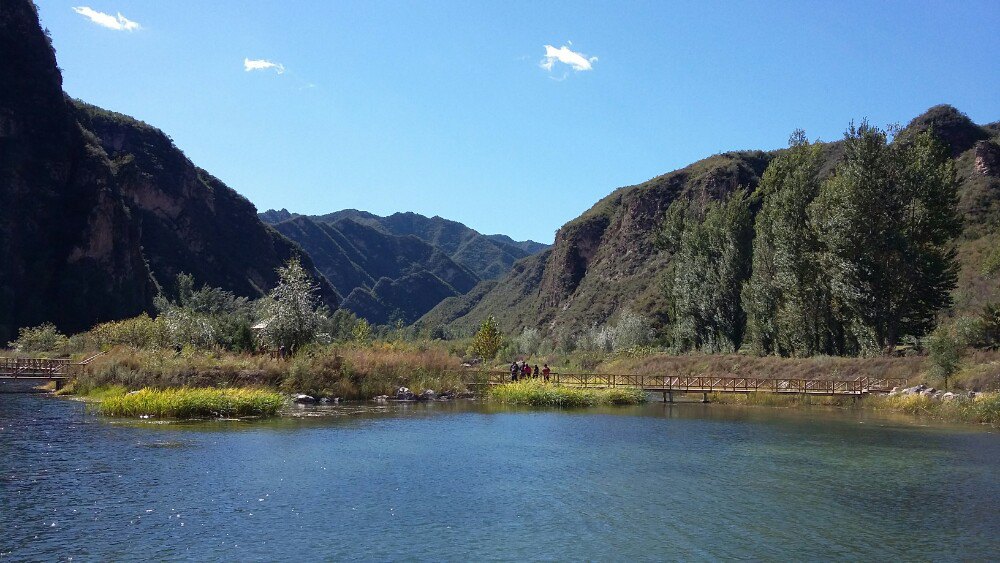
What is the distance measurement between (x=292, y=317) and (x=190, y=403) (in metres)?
12.5

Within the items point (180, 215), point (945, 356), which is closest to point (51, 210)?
point (180, 215)

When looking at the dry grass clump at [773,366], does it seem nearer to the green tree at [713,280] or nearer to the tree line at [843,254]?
the tree line at [843,254]

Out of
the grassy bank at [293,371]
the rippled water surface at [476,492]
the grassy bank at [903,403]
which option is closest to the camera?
the rippled water surface at [476,492]

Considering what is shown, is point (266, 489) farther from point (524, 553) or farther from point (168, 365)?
point (168, 365)

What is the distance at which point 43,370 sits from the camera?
45625mm

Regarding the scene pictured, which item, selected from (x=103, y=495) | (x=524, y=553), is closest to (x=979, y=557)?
(x=524, y=553)

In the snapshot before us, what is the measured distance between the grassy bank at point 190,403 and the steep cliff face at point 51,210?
234 ft

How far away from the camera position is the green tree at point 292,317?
137ft

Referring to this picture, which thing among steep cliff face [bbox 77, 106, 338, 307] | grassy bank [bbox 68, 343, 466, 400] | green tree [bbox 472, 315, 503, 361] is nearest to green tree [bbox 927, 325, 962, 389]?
grassy bank [bbox 68, 343, 466, 400]

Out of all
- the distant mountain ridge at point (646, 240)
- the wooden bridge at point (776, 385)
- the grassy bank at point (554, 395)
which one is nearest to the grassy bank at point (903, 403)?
the wooden bridge at point (776, 385)

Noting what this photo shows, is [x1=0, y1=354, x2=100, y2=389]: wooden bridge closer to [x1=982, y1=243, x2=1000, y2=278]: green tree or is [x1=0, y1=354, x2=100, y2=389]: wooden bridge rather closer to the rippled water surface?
the rippled water surface

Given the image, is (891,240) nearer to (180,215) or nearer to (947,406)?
(947,406)

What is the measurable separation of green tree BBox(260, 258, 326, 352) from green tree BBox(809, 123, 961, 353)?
34.8 metres

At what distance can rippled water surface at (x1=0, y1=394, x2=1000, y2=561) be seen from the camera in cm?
1340
